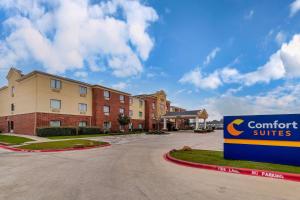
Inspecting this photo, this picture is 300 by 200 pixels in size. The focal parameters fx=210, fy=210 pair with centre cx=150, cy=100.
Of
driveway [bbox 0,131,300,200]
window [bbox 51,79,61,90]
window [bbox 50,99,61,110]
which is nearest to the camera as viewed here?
driveway [bbox 0,131,300,200]

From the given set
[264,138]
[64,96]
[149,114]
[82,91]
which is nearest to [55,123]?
[64,96]

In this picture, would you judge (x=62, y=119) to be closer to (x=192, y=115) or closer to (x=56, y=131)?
(x=56, y=131)

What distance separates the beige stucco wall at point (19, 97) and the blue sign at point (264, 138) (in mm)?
26718

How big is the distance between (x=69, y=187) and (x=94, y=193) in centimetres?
106

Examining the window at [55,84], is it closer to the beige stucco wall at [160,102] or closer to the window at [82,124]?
the window at [82,124]

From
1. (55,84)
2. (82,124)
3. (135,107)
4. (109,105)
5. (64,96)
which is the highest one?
(55,84)

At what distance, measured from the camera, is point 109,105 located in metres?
40.9

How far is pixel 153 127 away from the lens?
56719 mm

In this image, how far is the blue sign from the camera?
369 inches

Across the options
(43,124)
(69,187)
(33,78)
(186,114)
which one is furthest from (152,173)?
(186,114)

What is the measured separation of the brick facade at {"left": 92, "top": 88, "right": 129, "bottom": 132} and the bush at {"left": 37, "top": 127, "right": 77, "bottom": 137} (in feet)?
21.8

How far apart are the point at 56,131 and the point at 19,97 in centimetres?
964

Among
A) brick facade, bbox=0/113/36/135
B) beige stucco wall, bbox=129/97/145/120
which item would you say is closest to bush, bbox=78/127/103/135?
brick facade, bbox=0/113/36/135

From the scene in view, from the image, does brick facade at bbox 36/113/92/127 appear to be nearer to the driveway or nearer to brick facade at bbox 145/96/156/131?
brick facade at bbox 145/96/156/131
